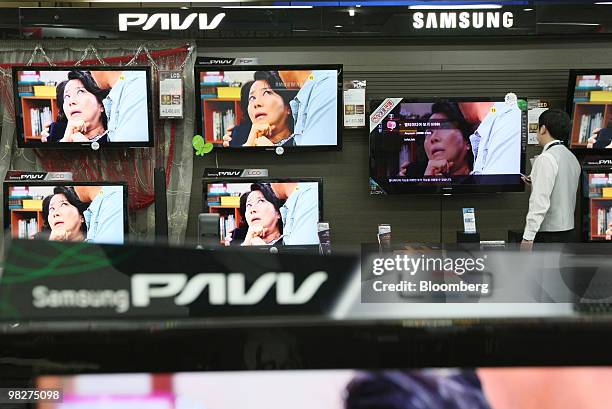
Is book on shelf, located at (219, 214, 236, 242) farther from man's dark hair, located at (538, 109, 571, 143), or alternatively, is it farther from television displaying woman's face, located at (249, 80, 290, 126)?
man's dark hair, located at (538, 109, 571, 143)

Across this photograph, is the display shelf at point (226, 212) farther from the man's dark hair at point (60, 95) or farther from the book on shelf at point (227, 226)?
the man's dark hair at point (60, 95)

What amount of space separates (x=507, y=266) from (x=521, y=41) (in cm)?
382

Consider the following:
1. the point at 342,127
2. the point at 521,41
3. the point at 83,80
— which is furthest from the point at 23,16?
the point at 521,41

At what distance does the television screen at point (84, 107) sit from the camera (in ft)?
13.3

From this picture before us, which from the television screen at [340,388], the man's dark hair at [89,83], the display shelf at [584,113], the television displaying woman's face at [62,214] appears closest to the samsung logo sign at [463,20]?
the display shelf at [584,113]

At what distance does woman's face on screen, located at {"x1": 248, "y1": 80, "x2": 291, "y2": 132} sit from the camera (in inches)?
162

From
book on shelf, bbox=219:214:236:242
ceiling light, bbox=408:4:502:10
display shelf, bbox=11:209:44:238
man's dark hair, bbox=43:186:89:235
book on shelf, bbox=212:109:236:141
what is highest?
ceiling light, bbox=408:4:502:10

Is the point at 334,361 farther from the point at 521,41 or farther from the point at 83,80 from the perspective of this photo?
the point at 521,41

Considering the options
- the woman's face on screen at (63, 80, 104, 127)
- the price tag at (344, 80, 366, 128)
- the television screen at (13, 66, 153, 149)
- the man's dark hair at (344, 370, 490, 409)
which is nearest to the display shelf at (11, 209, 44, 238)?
the television screen at (13, 66, 153, 149)

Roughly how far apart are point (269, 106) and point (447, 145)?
1.20 meters

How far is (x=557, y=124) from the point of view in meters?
3.54

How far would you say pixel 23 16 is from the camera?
13.4 ft

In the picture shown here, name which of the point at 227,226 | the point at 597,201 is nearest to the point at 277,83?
the point at 227,226

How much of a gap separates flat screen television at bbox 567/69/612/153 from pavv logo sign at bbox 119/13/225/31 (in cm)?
236
